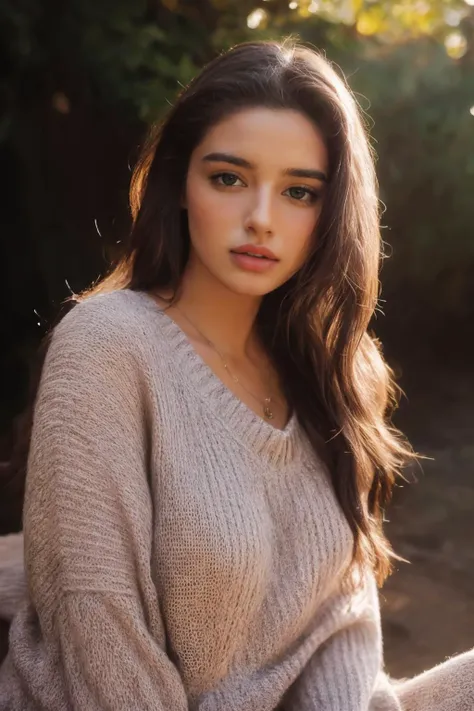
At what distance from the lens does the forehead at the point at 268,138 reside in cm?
176

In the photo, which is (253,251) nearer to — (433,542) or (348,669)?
(348,669)

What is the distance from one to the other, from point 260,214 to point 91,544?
685 millimetres

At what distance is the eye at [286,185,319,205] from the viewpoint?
1831 mm

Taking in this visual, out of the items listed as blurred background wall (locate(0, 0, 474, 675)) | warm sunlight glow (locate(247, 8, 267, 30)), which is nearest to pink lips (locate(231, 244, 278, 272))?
blurred background wall (locate(0, 0, 474, 675))

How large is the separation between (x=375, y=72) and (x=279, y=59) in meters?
Answer: 3.33

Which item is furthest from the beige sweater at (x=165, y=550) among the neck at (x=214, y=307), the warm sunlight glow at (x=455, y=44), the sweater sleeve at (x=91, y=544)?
the warm sunlight glow at (x=455, y=44)

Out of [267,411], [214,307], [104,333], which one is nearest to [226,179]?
[214,307]

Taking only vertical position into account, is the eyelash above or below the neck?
above

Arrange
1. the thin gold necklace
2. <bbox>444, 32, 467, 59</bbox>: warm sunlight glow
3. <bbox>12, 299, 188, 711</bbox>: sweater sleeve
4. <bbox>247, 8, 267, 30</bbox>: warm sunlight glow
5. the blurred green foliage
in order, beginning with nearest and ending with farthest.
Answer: <bbox>12, 299, 188, 711</bbox>: sweater sleeve → the thin gold necklace → the blurred green foliage → <bbox>247, 8, 267, 30</bbox>: warm sunlight glow → <bbox>444, 32, 467, 59</bbox>: warm sunlight glow

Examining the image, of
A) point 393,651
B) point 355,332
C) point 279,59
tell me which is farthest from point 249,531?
point 393,651

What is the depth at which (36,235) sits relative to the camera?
3.82m

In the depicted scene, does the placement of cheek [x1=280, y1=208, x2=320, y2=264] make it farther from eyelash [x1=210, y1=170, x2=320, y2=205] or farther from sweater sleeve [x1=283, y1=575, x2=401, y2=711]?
sweater sleeve [x1=283, y1=575, x2=401, y2=711]

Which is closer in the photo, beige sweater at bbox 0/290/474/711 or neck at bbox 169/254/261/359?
beige sweater at bbox 0/290/474/711

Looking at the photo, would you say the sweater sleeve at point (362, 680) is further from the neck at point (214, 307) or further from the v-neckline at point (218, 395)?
the neck at point (214, 307)
